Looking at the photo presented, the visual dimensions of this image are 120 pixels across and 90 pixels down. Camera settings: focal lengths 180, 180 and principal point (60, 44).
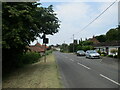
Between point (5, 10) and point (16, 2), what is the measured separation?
1013mm

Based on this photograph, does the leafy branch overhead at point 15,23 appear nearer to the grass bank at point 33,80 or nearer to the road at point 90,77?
the grass bank at point 33,80

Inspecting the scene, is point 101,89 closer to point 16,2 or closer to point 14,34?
point 14,34

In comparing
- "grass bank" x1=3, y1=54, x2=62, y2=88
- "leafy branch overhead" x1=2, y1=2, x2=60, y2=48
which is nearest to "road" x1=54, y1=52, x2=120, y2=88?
"grass bank" x1=3, y1=54, x2=62, y2=88

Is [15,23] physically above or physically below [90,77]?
above

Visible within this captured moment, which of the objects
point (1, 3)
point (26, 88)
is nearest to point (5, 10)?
point (1, 3)

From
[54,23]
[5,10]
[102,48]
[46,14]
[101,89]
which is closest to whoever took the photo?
[101,89]

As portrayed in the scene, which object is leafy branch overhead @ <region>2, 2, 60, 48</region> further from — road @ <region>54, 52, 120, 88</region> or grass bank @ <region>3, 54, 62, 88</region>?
road @ <region>54, 52, 120, 88</region>

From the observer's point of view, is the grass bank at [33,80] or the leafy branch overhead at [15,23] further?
the leafy branch overhead at [15,23]

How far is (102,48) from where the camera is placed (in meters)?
52.2

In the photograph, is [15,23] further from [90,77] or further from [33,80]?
[90,77]

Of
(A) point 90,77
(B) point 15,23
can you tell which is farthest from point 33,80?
(A) point 90,77

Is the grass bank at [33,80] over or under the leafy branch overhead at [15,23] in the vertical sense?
under

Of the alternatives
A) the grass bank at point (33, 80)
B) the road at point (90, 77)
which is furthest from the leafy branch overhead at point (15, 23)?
the road at point (90, 77)

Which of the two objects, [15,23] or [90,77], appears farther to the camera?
[90,77]
